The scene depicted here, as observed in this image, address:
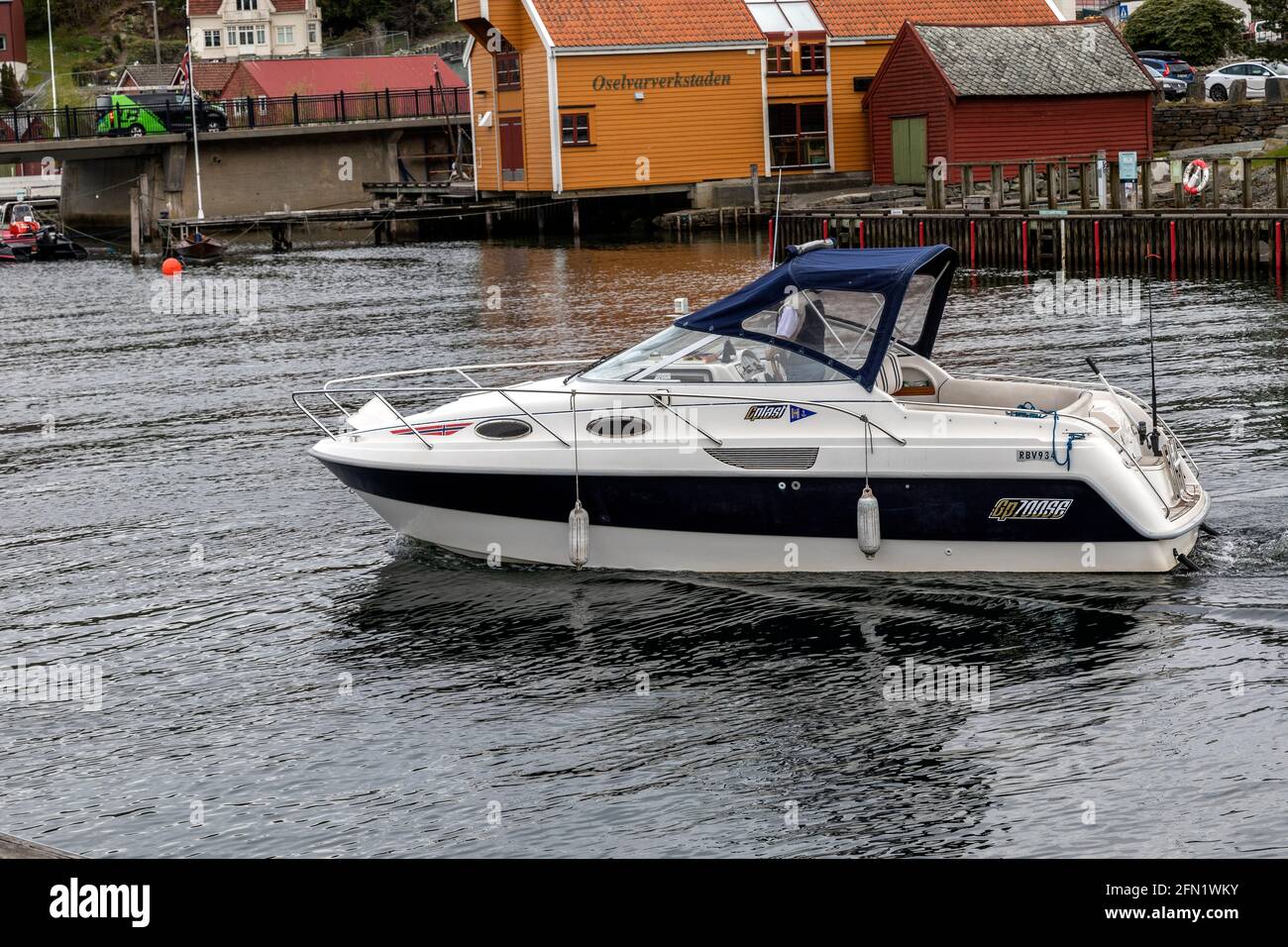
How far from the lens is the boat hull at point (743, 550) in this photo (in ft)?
40.0

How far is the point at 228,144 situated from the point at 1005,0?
2995 cm

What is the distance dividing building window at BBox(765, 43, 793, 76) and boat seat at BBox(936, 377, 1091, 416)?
4382 centimetres

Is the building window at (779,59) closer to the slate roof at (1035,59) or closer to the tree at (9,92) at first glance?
the slate roof at (1035,59)

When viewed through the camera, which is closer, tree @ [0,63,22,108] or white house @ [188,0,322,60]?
tree @ [0,63,22,108]

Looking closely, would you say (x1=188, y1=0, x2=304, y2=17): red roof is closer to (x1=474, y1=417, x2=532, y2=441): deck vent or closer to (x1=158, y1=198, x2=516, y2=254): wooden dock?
(x1=158, y1=198, x2=516, y2=254): wooden dock

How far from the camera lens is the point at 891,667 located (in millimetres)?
11297

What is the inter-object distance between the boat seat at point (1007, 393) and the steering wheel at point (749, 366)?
1700 millimetres

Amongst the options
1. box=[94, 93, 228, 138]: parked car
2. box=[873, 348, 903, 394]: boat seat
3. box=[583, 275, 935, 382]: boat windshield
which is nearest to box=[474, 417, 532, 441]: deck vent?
box=[583, 275, 935, 382]: boat windshield

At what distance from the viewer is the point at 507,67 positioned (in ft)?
180

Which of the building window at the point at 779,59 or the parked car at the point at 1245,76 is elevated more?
the building window at the point at 779,59

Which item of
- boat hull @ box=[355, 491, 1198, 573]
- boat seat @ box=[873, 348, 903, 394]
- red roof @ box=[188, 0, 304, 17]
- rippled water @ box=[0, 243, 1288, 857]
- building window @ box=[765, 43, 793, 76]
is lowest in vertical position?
rippled water @ box=[0, 243, 1288, 857]

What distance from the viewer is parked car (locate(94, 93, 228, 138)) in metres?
61.2

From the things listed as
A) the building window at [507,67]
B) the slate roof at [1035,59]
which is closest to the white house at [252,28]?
the building window at [507,67]
